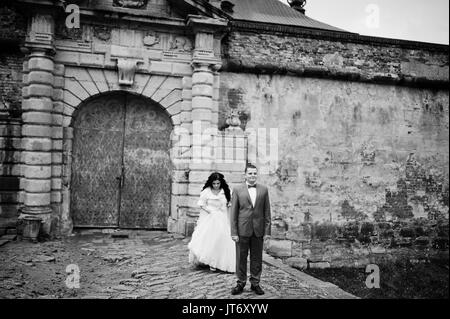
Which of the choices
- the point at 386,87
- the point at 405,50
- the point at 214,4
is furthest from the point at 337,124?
the point at 214,4

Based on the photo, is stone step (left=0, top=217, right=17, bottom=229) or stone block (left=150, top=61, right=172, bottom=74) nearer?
stone step (left=0, top=217, right=17, bottom=229)

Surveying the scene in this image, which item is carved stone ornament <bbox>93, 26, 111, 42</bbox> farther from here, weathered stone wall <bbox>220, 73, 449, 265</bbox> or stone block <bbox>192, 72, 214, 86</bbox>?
weathered stone wall <bbox>220, 73, 449, 265</bbox>

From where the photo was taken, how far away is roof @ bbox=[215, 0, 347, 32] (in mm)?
14852

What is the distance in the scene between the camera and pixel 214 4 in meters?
8.81

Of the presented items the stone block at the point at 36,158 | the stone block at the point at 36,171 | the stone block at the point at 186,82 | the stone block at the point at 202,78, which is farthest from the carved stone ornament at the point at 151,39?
the stone block at the point at 36,171

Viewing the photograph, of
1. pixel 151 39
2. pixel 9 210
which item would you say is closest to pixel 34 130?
pixel 9 210

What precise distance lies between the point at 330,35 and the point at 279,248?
5776 millimetres

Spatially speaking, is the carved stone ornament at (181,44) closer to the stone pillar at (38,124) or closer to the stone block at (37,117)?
the stone pillar at (38,124)

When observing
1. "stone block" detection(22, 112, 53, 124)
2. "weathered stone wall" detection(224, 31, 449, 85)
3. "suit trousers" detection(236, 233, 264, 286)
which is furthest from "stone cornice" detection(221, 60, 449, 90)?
"suit trousers" detection(236, 233, 264, 286)

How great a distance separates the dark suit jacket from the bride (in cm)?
101

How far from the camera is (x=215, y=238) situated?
575 centimetres

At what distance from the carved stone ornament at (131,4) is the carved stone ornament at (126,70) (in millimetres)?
1276

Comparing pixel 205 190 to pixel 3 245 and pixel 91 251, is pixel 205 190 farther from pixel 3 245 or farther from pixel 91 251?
pixel 3 245

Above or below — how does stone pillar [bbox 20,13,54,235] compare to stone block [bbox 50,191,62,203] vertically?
above
